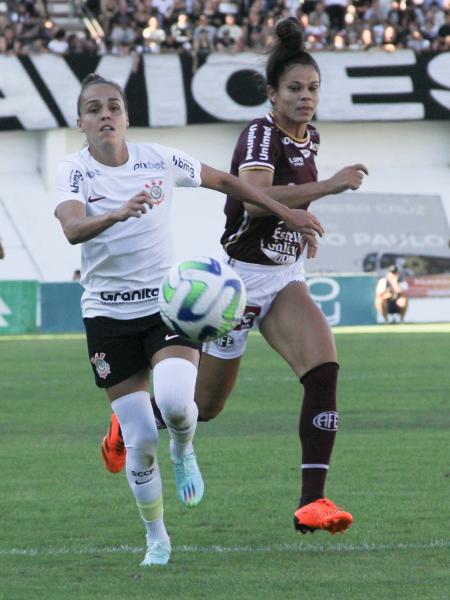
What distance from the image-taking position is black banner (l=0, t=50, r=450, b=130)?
116ft

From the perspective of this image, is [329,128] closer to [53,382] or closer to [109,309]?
[53,382]

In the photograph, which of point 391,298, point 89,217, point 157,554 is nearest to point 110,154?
point 89,217

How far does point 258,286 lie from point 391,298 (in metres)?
24.4

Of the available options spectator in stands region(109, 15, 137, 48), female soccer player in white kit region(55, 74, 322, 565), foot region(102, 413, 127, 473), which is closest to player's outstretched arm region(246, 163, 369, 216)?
female soccer player in white kit region(55, 74, 322, 565)

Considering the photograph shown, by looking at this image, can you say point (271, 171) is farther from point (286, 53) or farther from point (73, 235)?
point (73, 235)

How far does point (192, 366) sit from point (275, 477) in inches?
122

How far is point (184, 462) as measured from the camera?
679 cm

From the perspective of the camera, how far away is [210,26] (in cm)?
3703

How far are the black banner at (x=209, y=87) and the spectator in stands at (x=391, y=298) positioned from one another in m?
6.78

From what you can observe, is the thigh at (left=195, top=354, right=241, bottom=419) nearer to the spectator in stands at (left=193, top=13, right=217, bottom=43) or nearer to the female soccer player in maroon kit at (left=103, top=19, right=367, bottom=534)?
the female soccer player in maroon kit at (left=103, top=19, right=367, bottom=534)

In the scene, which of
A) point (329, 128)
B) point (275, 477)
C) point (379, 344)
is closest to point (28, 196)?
point (329, 128)

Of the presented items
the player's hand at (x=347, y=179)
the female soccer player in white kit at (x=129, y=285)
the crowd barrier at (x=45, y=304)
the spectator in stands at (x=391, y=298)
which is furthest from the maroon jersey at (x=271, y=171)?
the spectator in stands at (x=391, y=298)

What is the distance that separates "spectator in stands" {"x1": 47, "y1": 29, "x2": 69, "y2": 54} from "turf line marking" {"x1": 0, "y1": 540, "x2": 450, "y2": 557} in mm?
30029

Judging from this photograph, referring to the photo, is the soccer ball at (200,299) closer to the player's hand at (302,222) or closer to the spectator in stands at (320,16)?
the player's hand at (302,222)
